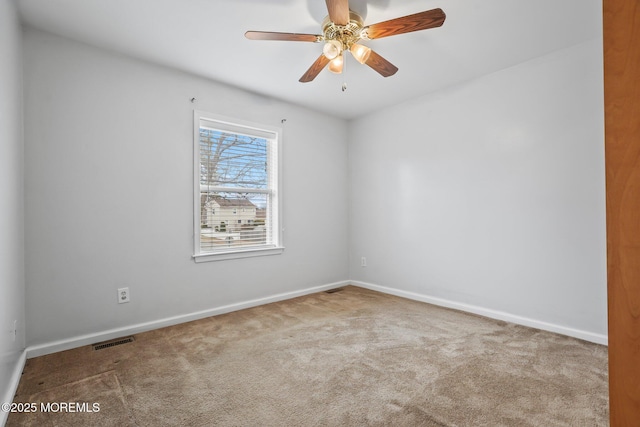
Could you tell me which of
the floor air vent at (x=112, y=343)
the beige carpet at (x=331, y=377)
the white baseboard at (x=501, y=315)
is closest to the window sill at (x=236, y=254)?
the beige carpet at (x=331, y=377)

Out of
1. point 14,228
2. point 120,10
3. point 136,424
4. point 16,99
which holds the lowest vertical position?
point 136,424

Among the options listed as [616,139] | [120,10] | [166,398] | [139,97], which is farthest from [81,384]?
[616,139]

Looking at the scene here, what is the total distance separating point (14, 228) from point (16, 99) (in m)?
0.87

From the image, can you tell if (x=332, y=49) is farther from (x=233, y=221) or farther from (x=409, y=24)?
(x=233, y=221)

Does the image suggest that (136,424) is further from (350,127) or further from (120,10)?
(350,127)

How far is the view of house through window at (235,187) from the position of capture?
10.7 feet

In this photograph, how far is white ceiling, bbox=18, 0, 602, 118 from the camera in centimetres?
212

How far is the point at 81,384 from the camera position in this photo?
1.93 meters

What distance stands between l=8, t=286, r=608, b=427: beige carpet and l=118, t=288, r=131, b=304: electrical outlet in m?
0.36

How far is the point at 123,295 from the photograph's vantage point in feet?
8.86

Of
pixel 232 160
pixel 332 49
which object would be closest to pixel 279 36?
pixel 332 49

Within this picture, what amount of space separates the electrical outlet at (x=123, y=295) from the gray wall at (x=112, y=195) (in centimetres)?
5

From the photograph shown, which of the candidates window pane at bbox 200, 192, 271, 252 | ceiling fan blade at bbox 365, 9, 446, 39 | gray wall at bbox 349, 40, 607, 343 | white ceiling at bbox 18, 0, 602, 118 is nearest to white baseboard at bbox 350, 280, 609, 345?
gray wall at bbox 349, 40, 607, 343

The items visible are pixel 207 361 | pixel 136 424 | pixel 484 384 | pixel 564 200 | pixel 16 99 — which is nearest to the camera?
pixel 136 424
